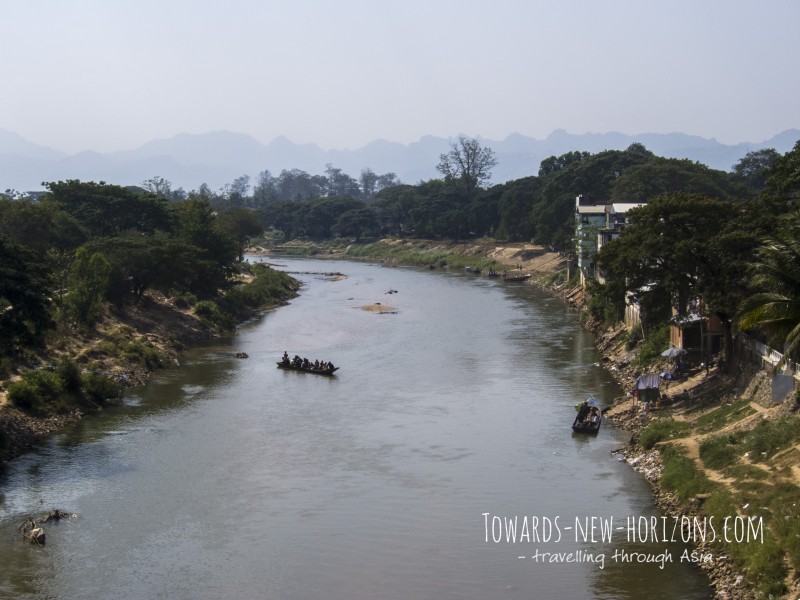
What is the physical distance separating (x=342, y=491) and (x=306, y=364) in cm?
2230

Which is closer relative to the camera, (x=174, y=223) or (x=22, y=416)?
(x=22, y=416)

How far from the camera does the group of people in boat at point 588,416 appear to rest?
40.8 meters

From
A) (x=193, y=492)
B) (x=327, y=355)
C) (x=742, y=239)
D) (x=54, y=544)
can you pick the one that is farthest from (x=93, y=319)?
(x=742, y=239)

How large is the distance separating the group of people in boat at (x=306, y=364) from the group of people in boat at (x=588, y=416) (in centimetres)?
1782

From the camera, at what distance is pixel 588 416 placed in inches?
1628

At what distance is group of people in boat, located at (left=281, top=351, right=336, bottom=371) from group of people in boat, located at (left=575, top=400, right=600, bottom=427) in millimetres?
17815

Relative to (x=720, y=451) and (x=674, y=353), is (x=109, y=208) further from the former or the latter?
(x=720, y=451)

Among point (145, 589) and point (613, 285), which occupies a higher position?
point (613, 285)

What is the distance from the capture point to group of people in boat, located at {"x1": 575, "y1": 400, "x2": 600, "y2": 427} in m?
40.8

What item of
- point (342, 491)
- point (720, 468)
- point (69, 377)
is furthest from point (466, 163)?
point (720, 468)

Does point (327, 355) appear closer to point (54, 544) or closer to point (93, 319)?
point (93, 319)

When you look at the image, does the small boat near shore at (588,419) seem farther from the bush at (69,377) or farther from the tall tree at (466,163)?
the tall tree at (466,163)

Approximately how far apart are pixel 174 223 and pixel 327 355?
32.3 m

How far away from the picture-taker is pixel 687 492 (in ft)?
100
